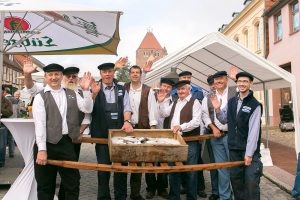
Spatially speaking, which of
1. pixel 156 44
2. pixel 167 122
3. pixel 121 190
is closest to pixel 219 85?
pixel 167 122

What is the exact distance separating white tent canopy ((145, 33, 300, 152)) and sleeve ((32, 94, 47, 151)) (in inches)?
116

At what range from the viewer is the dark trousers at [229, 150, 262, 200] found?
403 cm

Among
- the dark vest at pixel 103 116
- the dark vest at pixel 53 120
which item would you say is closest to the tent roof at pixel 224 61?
the dark vest at pixel 103 116

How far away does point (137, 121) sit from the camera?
17.7 ft

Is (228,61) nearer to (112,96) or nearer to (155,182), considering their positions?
(155,182)

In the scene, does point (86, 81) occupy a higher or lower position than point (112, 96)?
higher

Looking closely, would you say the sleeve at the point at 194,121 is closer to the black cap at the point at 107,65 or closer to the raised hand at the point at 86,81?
the black cap at the point at 107,65

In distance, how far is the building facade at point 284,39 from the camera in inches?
710

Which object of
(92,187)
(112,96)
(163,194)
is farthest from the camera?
(92,187)

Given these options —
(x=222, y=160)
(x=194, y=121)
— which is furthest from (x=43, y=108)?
(x=222, y=160)

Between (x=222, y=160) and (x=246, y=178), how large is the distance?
39.4 inches

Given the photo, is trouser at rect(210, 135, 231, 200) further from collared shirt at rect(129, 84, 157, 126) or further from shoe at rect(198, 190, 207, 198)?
collared shirt at rect(129, 84, 157, 126)

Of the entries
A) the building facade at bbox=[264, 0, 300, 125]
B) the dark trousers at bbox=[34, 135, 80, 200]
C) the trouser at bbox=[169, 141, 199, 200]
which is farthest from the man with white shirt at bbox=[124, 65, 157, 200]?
the building facade at bbox=[264, 0, 300, 125]

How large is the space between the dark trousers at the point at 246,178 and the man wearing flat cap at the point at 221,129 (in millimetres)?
712
